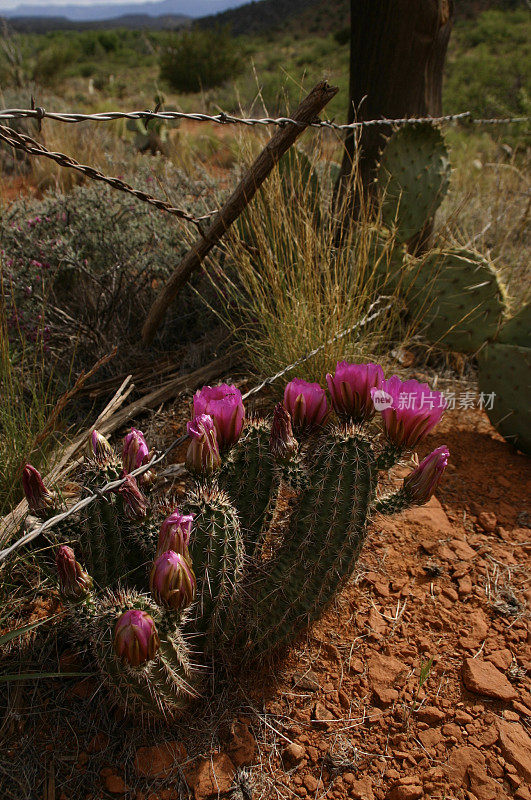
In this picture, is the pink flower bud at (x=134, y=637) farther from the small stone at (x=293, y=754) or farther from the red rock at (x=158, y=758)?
the small stone at (x=293, y=754)

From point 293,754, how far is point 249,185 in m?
1.87

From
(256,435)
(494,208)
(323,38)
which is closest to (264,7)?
(323,38)

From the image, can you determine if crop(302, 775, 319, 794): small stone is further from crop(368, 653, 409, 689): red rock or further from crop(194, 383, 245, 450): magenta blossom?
crop(194, 383, 245, 450): magenta blossom

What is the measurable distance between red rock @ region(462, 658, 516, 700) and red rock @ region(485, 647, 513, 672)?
0.06 feet

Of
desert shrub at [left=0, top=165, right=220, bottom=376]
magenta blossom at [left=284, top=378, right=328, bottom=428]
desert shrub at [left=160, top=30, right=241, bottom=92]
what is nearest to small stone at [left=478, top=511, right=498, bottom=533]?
magenta blossom at [left=284, top=378, right=328, bottom=428]

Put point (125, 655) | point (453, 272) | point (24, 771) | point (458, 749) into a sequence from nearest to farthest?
point (125, 655)
point (24, 771)
point (458, 749)
point (453, 272)

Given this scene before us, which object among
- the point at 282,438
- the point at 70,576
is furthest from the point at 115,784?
the point at 282,438

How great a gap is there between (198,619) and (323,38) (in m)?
35.6

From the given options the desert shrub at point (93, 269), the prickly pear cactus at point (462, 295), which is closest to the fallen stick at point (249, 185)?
the desert shrub at point (93, 269)

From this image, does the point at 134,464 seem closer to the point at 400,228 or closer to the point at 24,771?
the point at 24,771

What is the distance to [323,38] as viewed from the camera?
100ft

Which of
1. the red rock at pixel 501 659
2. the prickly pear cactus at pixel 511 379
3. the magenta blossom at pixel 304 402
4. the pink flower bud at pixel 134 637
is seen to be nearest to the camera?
the pink flower bud at pixel 134 637

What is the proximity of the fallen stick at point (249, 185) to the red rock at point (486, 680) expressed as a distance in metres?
1.71

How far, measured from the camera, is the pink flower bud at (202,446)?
1.27 m
